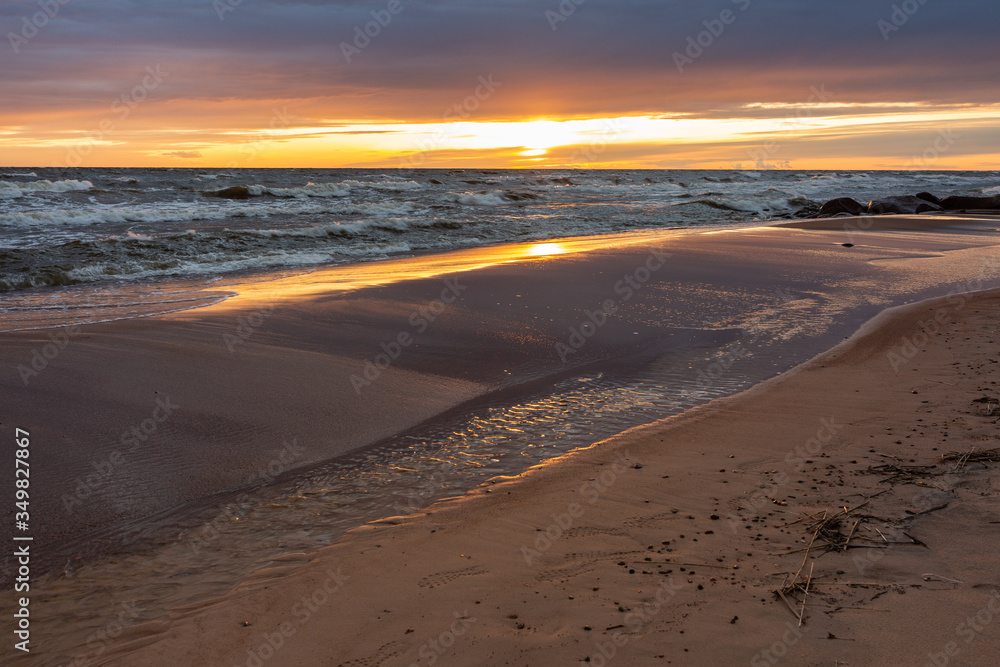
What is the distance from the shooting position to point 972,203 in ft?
95.7

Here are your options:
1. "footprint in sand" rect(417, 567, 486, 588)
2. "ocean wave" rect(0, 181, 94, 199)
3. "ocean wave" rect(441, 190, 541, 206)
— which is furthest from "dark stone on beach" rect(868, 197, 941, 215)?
"ocean wave" rect(0, 181, 94, 199)

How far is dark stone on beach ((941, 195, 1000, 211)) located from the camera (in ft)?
94.4

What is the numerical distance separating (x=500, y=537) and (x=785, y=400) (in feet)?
10.6

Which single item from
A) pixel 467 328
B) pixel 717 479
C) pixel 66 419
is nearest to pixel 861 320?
pixel 467 328

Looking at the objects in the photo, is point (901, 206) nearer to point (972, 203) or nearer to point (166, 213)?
point (972, 203)

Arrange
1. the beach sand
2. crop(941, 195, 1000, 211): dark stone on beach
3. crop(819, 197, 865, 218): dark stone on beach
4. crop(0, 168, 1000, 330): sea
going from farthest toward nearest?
1. crop(941, 195, 1000, 211): dark stone on beach
2. crop(819, 197, 865, 218): dark stone on beach
3. crop(0, 168, 1000, 330): sea
4. the beach sand

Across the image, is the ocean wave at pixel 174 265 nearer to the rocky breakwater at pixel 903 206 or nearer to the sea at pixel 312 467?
the sea at pixel 312 467

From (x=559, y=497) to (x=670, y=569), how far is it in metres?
0.96

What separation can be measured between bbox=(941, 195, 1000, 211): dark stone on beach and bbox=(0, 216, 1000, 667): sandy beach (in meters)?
25.0

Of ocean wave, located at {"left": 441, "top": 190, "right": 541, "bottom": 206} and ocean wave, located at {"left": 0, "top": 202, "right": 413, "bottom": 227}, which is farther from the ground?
ocean wave, located at {"left": 441, "top": 190, "right": 541, "bottom": 206}

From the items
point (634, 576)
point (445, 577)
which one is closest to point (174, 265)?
point (445, 577)

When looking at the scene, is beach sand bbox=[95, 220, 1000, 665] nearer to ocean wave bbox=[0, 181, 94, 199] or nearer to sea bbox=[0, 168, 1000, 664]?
sea bbox=[0, 168, 1000, 664]

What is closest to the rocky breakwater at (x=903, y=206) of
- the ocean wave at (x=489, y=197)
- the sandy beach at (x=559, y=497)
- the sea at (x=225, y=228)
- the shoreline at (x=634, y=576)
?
the sea at (x=225, y=228)

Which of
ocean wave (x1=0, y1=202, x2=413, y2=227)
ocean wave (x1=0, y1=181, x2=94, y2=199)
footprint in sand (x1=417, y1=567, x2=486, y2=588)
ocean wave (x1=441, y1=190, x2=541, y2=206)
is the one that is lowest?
footprint in sand (x1=417, y1=567, x2=486, y2=588)
